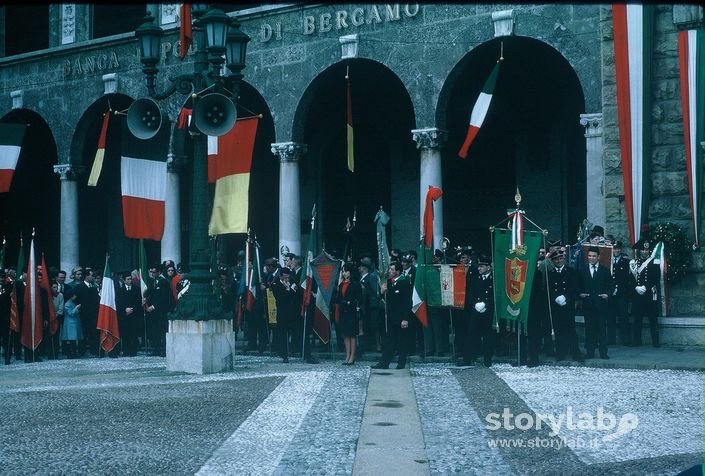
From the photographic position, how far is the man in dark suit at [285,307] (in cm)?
1631

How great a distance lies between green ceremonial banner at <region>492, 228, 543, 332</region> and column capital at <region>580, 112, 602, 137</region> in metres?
4.31

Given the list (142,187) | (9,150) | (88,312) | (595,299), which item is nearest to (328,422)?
(595,299)

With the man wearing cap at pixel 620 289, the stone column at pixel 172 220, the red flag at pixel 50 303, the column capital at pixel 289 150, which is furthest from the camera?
the stone column at pixel 172 220

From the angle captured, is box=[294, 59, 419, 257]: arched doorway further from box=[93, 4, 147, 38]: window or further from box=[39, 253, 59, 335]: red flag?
box=[39, 253, 59, 335]: red flag

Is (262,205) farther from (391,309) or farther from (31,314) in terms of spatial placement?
(391,309)

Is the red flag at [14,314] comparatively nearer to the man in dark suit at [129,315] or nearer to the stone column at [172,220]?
the man in dark suit at [129,315]

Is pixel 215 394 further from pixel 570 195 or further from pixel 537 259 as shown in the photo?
pixel 570 195

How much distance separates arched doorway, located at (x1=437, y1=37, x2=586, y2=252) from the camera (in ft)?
76.3

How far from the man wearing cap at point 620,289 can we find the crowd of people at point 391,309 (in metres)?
0.02

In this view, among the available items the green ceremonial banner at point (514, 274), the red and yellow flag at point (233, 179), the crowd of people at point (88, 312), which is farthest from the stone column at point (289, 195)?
the green ceremonial banner at point (514, 274)

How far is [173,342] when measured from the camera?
14.0 m

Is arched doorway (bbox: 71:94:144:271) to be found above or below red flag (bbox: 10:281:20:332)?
above

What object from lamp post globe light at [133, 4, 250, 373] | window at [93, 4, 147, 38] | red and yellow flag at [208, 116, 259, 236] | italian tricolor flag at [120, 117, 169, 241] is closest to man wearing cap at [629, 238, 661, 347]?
red and yellow flag at [208, 116, 259, 236]

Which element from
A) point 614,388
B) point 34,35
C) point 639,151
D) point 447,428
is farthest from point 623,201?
point 34,35
